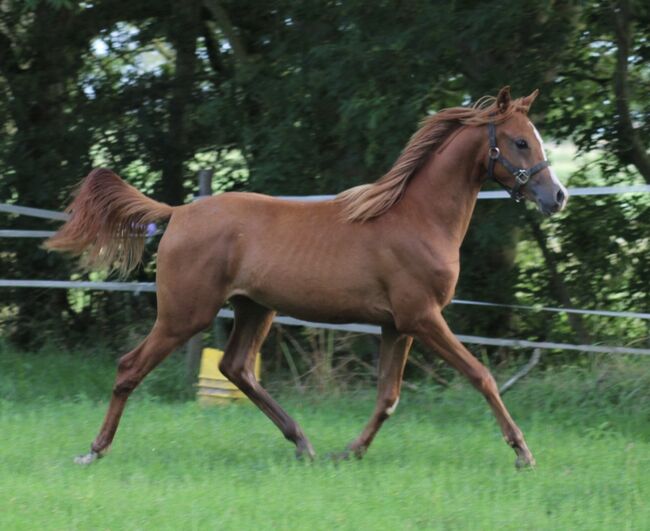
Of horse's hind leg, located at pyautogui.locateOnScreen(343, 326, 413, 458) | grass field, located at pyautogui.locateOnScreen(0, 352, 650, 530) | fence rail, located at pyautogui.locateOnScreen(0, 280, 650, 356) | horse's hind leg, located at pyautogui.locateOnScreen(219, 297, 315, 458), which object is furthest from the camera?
fence rail, located at pyautogui.locateOnScreen(0, 280, 650, 356)

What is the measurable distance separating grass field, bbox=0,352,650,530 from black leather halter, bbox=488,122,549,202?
1558 mm

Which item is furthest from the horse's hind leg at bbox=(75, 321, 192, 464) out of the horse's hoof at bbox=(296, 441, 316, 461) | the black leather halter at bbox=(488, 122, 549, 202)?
the black leather halter at bbox=(488, 122, 549, 202)

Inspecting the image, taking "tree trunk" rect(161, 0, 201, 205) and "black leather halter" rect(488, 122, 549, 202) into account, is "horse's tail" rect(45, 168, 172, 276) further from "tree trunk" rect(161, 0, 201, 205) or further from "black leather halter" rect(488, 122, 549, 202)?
"tree trunk" rect(161, 0, 201, 205)

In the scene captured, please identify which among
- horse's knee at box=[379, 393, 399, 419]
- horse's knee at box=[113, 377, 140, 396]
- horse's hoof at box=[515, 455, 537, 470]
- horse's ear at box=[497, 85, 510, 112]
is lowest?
horse's knee at box=[379, 393, 399, 419]

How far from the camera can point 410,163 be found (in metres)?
6.53

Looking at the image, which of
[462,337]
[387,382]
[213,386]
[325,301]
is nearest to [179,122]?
[213,386]

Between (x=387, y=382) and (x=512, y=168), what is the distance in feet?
4.82

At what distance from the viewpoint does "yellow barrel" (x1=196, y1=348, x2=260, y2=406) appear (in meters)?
8.20

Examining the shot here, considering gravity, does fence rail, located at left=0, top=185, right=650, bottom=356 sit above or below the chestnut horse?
below

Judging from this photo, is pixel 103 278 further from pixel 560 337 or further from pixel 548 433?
pixel 548 433

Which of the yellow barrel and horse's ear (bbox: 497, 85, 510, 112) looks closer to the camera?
horse's ear (bbox: 497, 85, 510, 112)

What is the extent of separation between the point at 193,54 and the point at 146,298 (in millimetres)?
2563

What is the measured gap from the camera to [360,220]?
645cm

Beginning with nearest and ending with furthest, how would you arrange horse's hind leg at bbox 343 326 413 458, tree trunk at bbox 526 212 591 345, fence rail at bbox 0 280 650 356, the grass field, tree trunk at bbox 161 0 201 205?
the grass field
horse's hind leg at bbox 343 326 413 458
fence rail at bbox 0 280 650 356
tree trunk at bbox 526 212 591 345
tree trunk at bbox 161 0 201 205
